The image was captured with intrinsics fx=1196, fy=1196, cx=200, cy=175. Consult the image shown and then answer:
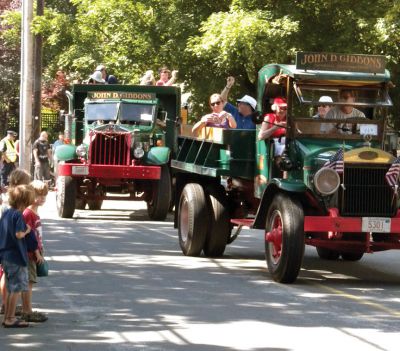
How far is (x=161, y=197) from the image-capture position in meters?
22.8

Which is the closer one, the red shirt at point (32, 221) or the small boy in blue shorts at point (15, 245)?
the small boy in blue shorts at point (15, 245)

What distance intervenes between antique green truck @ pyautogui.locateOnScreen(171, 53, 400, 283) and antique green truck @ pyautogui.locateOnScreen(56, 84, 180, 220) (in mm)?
6688

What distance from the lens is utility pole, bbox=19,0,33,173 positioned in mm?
33500

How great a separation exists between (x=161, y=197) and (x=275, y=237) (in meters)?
9.89

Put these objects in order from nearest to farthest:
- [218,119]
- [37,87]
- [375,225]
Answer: [375,225]
[218,119]
[37,87]

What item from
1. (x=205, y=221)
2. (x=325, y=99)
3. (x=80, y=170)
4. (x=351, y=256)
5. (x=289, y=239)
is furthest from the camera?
A: (x=80, y=170)

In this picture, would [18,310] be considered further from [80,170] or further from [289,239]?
[80,170]

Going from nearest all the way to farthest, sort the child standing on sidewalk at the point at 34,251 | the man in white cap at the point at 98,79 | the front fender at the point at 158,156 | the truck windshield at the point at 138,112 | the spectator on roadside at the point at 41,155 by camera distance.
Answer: the child standing on sidewalk at the point at 34,251, the front fender at the point at 158,156, the truck windshield at the point at 138,112, the man in white cap at the point at 98,79, the spectator on roadside at the point at 41,155

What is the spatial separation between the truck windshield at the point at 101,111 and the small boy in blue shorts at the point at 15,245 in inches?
557

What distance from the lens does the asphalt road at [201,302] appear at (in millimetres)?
9312

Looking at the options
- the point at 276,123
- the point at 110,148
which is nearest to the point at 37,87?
the point at 110,148

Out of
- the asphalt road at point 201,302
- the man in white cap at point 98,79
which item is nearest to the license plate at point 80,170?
the man in white cap at point 98,79

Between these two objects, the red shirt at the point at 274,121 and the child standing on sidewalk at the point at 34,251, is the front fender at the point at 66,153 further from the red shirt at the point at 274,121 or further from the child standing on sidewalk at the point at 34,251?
the child standing on sidewalk at the point at 34,251

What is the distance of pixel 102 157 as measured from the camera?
22984 mm
